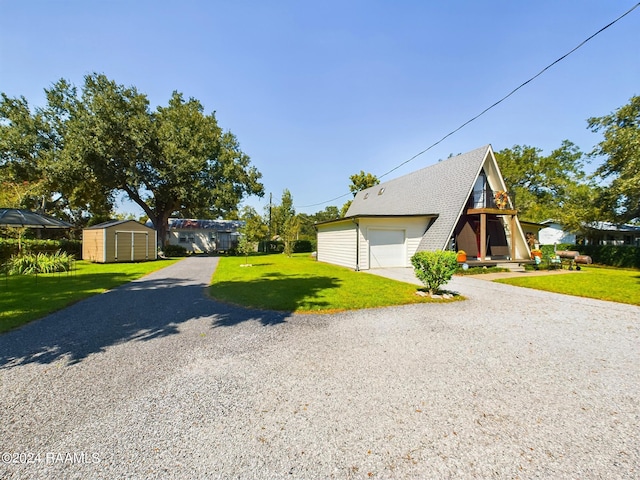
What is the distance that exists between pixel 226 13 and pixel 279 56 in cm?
262

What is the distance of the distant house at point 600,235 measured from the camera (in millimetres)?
23797

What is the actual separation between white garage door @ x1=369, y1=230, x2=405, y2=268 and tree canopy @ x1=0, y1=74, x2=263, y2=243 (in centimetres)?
1522

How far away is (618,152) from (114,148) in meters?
35.0

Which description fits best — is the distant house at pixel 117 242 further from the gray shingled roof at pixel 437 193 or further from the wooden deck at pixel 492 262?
the wooden deck at pixel 492 262

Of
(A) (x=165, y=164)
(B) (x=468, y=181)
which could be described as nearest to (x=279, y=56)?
(B) (x=468, y=181)

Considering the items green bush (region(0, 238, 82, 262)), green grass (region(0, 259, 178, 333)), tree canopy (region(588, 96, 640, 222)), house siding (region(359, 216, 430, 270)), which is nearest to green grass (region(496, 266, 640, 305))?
house siding (region(359, 216, 430, 270))

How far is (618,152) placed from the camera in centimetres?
1686

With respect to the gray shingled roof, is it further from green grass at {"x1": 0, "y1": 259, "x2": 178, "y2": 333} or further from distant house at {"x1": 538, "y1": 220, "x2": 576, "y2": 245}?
distant house at {"x1": 538, "y1": 220, "x2": 576, "y2": 245}

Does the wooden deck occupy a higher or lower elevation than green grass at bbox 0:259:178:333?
higher

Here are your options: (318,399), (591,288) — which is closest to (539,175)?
(591,288)

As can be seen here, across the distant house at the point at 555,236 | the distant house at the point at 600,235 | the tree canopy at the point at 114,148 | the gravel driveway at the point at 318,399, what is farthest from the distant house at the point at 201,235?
the distant house at the point at 555,236

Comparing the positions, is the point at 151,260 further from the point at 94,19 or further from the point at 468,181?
the point at 468,181

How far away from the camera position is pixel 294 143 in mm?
18172

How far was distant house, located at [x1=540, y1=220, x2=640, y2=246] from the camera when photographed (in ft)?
78.1
